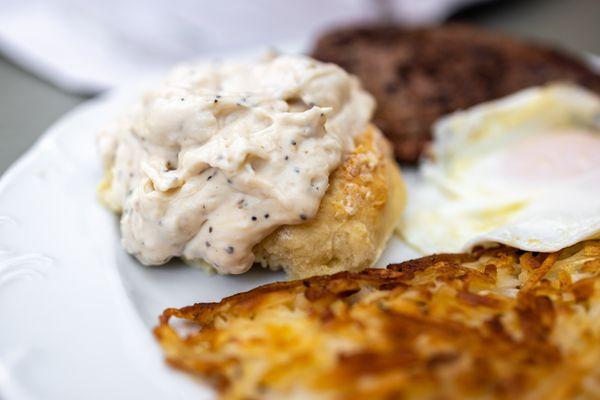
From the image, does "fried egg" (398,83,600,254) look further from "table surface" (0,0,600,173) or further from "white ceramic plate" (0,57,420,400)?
"table surface" (0,0,600,173)

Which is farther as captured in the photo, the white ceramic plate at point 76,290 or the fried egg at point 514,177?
the fried egg at point 514,177

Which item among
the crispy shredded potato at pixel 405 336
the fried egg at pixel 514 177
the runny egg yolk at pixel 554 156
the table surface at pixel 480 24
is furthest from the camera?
the table surface at pixel 480 24

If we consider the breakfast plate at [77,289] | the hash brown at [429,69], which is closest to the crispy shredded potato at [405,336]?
the breakfast plate at [77,289]

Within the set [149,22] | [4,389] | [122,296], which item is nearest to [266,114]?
[122,296]

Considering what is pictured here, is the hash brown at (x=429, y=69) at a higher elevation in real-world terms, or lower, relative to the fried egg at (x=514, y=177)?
higher

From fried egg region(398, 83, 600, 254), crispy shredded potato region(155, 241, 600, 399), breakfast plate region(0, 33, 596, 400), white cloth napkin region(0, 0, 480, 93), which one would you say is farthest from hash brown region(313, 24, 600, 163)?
crispy shredded potato region(155, 241, 600, 399)

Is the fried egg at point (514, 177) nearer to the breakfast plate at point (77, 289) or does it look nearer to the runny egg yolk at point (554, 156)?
the runny egg yolk at point (554, 156)

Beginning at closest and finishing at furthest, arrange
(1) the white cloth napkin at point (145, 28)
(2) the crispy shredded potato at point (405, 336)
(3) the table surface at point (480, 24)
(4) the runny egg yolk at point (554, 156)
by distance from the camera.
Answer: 1. (2) the crispy shredded potato at point (405, 336)
2. (4) the runny egg yolk at point (554, 156)
3. (3) the table surface at point (480, 24)
4. (1) the white cloth napkin at point (145, 28)
